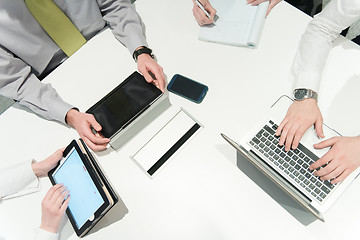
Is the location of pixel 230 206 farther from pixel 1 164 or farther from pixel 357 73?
pixel 1 164

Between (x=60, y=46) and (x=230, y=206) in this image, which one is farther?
(x=60, y=46)

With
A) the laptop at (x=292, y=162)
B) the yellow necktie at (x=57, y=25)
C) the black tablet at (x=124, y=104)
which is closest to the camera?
the laptop at (x=292, y=162)

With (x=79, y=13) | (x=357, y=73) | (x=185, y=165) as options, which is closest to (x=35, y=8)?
(x=79, y=13)

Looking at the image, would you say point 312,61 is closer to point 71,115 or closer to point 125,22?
point 125,22

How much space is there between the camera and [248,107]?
0.85 meters

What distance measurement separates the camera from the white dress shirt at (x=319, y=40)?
2.63 ft

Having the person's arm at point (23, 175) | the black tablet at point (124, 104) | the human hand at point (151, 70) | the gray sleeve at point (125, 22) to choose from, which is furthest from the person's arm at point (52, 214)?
the gray sleeve at point (125, 22)

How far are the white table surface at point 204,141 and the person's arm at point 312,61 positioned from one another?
5 centimetres

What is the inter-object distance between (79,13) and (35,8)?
0.17 m

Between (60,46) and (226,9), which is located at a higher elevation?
(60,46)

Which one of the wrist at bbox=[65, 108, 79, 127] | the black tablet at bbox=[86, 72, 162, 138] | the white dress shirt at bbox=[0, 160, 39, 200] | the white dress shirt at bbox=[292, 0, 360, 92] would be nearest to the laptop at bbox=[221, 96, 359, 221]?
the white dress shirt at bbox=[292, 0, 360, 92]

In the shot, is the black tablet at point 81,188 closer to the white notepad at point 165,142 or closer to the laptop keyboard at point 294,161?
the white notepad at point 165,142

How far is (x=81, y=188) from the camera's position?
2.45ft

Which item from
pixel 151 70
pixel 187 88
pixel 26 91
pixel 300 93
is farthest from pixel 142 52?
pixel 300 93
